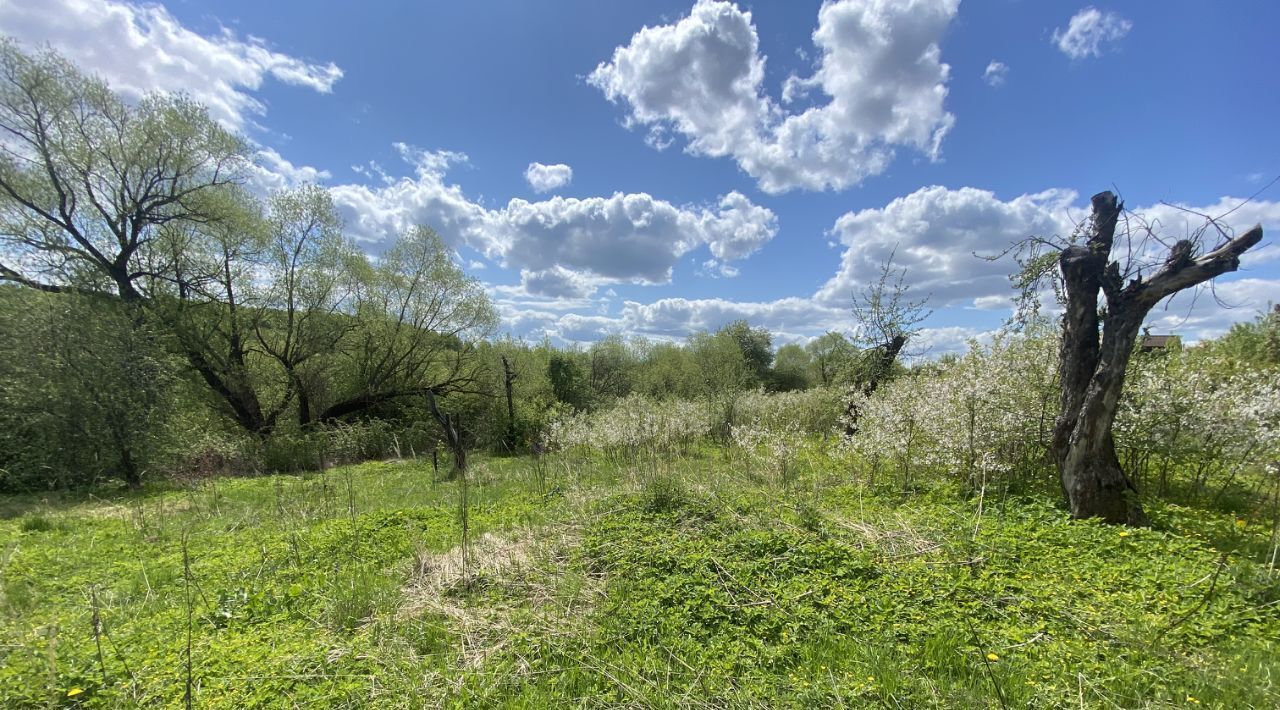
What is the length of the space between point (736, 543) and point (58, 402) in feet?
48.3

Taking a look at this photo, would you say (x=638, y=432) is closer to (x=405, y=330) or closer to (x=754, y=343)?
(x=405, y=330)

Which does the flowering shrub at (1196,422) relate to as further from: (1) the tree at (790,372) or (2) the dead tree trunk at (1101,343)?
(1) the tree at (790,372)

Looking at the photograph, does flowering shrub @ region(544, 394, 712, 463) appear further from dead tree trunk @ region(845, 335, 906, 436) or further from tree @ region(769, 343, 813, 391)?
tree @ region(769, 343, 813, 391)

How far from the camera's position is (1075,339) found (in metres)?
5.46

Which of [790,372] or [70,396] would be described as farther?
[790,372]

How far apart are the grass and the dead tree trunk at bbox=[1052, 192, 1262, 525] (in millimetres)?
425

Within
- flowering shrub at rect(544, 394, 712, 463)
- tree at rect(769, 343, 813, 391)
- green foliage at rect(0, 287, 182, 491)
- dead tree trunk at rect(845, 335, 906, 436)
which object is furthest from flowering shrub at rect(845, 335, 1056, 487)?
tree at rect(769, 343, 813, 391)

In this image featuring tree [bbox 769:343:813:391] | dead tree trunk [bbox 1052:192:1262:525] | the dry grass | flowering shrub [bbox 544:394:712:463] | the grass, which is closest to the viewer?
the grass

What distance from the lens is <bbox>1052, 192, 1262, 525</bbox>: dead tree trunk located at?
189 inches

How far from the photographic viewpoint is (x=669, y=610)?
11.5ft

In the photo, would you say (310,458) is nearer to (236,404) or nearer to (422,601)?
(236,404)

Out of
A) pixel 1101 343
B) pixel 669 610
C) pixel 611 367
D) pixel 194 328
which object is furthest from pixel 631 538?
pixel 611 367

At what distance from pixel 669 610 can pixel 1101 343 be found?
5.98 m

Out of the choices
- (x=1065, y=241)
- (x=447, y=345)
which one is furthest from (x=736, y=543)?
(x=447, y=345)
